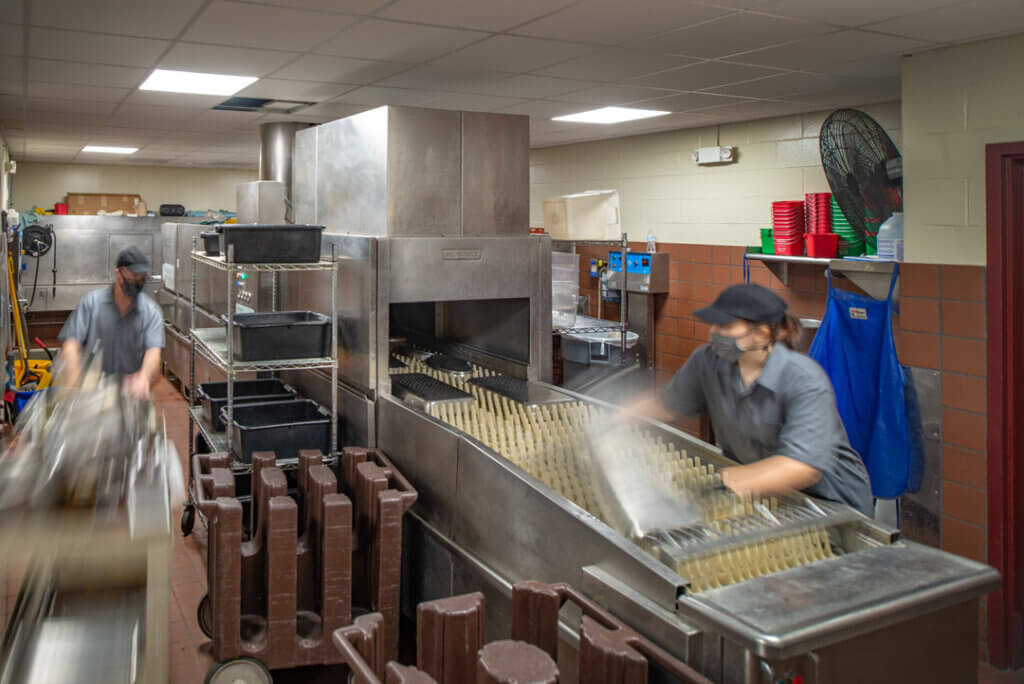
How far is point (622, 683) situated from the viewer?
175cm

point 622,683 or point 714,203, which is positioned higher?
point 714,203

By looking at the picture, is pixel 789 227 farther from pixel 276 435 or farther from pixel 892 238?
pixel 276 435

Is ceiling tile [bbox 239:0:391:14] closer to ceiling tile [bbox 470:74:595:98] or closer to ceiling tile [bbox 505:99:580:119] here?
ceiling tile [bbox 470:74:595:98]

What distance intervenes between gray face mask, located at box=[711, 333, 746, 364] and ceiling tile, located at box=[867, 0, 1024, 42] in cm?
152

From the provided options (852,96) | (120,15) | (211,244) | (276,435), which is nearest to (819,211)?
(852,96)

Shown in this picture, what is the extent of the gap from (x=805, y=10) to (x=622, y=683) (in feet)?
7.86

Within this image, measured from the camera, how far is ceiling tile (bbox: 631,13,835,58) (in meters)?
3.13

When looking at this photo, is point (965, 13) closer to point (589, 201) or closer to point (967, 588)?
point (967, 588)

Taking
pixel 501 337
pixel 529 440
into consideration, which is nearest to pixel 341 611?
pixel 529 440

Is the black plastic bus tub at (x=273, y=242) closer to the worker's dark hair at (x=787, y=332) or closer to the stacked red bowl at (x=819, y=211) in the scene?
the worker's dark hair at (x=787, y=332)

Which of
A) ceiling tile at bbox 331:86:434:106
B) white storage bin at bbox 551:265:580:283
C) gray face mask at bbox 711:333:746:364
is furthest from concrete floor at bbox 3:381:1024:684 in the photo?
white storage bin at bbox 551:265:580:283

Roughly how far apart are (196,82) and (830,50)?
3.31m

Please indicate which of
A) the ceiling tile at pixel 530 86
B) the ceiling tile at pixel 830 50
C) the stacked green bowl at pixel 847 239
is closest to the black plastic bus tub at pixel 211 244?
the ceiling tile at pixel 530 86

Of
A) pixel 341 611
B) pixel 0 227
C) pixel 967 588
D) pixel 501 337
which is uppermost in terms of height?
pixel 0 227
